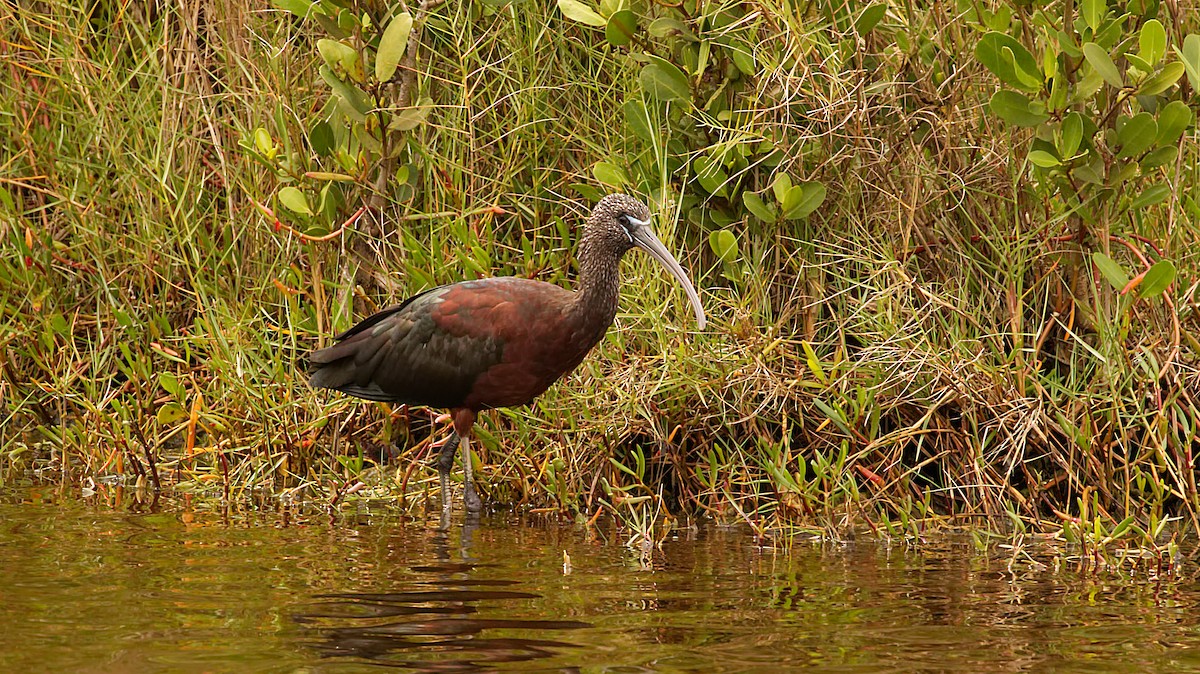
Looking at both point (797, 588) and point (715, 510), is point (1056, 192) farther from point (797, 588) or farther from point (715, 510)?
point (797, 588)

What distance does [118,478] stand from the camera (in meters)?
6.72

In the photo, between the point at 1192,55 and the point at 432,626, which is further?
the point at 1192,55

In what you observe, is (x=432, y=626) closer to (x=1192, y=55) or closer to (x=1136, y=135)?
(x=1136, y=135)

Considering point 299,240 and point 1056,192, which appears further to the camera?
point 299,240

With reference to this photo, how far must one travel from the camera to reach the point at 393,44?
6512 mm

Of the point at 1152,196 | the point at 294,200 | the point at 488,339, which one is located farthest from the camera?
the point at 294,200

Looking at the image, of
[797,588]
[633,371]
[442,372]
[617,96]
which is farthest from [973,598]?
[617,96]

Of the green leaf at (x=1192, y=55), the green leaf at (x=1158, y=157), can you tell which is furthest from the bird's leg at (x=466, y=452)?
the green leaf at (x=1192, y=55)

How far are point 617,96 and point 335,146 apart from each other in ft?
3.89

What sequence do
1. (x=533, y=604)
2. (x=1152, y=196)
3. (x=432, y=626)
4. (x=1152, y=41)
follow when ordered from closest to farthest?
(x=432, y=626)
(x=533, y=604)
(x=1152, y=41)
(x=1152, y=196)

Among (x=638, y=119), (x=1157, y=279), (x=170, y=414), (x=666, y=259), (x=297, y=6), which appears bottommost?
(x=170, y=414)

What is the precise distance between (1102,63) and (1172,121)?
1.11ft

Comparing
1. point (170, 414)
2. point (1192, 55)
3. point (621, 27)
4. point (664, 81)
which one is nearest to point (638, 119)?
point (664, 81)

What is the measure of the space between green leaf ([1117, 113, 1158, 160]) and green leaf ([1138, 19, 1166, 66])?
0.20m
